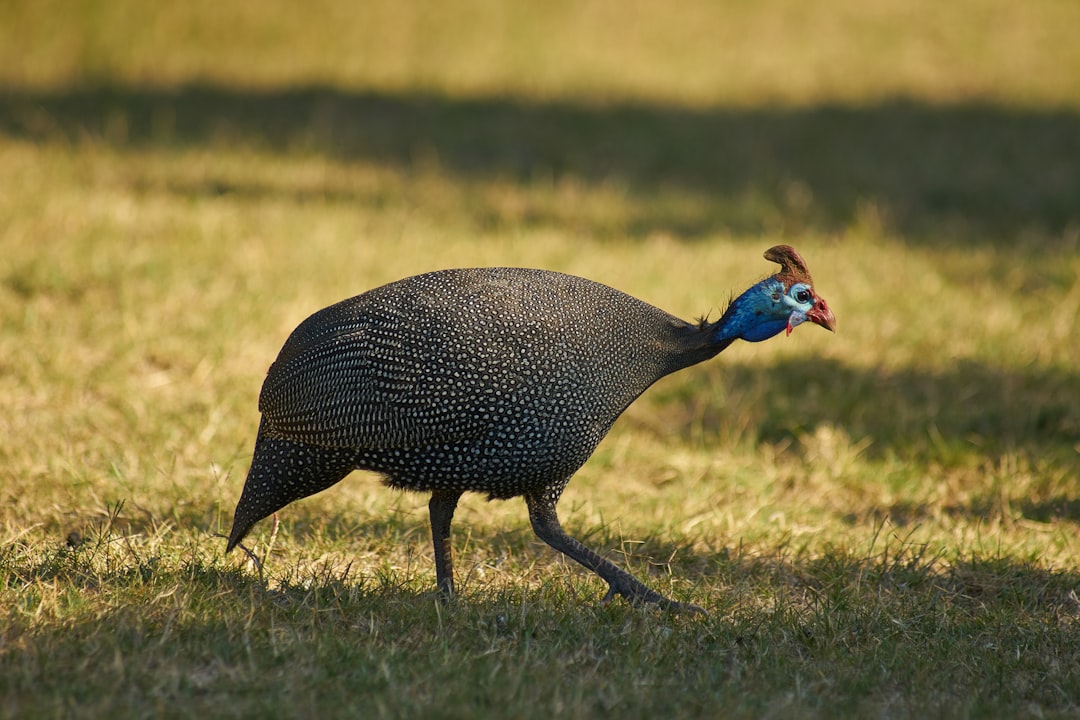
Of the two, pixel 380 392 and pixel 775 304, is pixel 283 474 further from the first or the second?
pixel 775 304

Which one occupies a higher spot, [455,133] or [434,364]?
[455,133]

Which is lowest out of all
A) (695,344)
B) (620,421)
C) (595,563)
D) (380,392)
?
(595,563)

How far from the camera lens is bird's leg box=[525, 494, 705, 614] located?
356 centimetres

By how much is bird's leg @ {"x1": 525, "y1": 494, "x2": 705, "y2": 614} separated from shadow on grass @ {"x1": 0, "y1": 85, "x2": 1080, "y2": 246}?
439 centimetres

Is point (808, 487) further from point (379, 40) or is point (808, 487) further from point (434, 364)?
point (379, 40)

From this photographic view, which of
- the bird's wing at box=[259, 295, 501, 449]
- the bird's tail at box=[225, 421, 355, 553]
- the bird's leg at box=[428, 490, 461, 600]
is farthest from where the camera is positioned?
the bird's leg at box=[428, 490, 461, 600]

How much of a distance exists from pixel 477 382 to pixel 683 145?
23.4ft

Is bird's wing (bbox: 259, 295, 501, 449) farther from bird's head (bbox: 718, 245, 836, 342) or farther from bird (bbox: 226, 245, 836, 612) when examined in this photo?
bird's head (bbox: 718, 245, 836, 342)

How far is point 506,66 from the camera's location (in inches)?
473

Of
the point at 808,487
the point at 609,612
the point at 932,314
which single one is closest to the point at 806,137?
the point at 932,314

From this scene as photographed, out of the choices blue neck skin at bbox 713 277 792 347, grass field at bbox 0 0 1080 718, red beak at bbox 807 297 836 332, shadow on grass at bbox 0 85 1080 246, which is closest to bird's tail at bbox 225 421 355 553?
grass field at bbox 0 0 1080 718

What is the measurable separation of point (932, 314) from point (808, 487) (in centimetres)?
218

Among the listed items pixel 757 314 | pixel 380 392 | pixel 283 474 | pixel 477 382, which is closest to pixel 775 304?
pixel 757 314

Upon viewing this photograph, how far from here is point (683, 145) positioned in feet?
33.2
